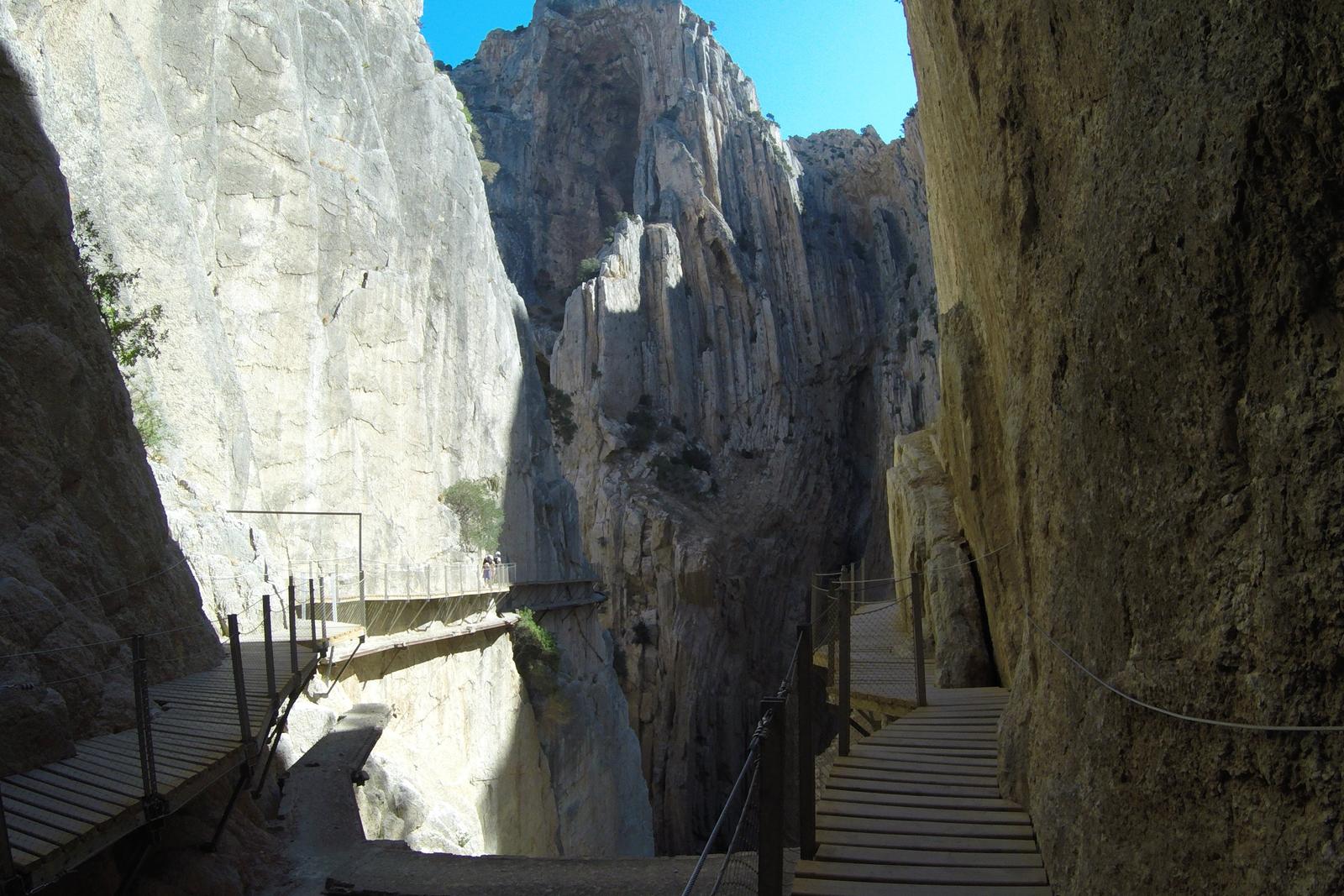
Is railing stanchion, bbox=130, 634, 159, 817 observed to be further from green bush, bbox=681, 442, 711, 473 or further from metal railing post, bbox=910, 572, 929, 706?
green bush, bbox=681, 442, 711, 473

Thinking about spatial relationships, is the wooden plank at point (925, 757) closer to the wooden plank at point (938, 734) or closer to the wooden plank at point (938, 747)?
the wooden plank at point (938, 747)

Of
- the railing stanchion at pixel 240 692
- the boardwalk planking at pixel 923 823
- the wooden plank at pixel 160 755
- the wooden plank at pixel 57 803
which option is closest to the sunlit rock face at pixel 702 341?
the boardwalk planking at pixel 923 823

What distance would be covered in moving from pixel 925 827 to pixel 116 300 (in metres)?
14.6

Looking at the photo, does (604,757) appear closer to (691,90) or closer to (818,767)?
(818,767)

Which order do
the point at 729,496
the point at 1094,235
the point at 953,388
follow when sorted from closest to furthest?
the point at 1094,235 < the point at 953,388 < the point at 729,496

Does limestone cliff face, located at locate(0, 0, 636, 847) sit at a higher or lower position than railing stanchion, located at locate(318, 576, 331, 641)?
higher

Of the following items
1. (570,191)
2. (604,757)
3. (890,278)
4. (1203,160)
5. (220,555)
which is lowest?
(604,757)

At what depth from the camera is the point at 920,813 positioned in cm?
634

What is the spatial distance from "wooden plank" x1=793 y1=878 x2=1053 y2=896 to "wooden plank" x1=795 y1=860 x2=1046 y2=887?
0.13 feet

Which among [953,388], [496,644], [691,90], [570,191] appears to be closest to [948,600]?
[953,388]

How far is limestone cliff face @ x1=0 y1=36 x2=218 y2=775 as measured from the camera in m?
6.54

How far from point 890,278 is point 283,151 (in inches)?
1663

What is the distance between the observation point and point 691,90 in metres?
63.7

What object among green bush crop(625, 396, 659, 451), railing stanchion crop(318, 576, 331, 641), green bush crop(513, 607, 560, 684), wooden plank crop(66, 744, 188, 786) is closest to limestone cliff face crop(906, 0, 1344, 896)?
wooden plank crop(66, 744, 188, 786)
